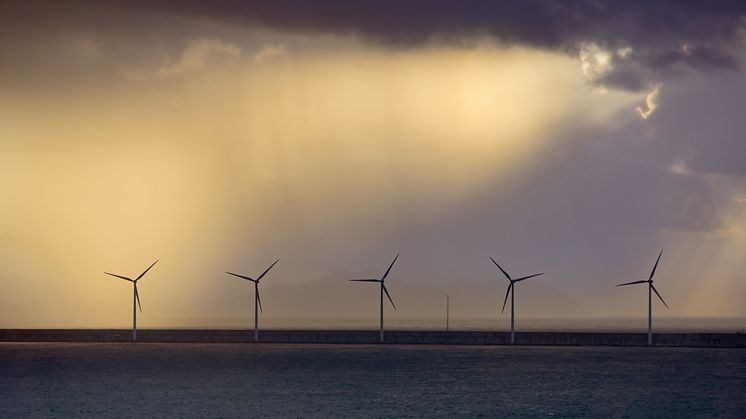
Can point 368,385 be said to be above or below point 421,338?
above

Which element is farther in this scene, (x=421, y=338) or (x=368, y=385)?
(x=421, y=338)

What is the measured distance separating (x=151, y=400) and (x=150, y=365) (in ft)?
134

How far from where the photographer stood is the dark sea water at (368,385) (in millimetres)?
58656

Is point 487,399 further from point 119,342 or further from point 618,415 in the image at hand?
point 119,342

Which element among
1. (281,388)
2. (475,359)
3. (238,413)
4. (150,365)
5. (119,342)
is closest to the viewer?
(238,413)

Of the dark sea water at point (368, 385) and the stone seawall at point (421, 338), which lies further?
the stone seawall at point (421, 338)

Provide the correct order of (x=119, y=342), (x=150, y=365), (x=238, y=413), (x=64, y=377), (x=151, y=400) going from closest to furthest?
1. (x=238, y=413)
2. (x=151, y=400)
3. (x=64, y=377)
4. (x=150, y=365)
5. (x=119, y=342)

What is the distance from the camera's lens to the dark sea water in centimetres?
5866

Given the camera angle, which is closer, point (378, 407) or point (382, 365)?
point (378, 407)

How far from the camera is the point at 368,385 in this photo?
77688mm

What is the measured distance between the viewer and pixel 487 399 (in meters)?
66.7

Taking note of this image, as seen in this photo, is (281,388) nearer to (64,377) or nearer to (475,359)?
(64,377)

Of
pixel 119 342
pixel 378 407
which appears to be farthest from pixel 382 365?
pixel 119 342

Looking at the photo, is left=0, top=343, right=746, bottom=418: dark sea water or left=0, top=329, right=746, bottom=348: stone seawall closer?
left=0, top=343, right=746, bottom=418: dark sea water
